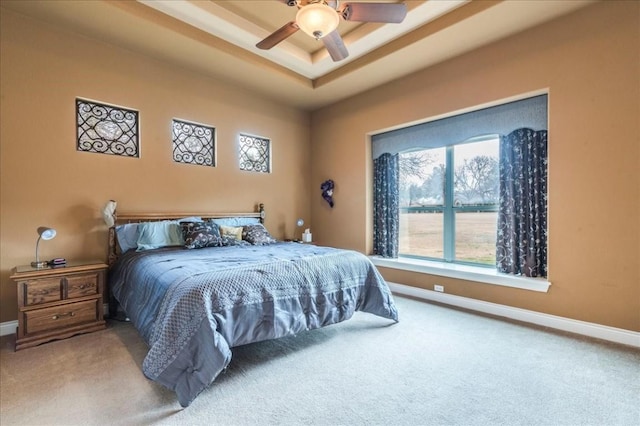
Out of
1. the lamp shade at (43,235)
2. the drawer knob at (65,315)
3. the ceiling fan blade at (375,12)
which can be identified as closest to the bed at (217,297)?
the drawer knob at (65,315)

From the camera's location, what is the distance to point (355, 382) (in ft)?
6.51

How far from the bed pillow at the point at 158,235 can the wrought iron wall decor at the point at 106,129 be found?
92 centimetres

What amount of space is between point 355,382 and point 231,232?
97.4 inches

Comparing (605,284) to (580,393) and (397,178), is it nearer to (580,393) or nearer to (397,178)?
(580,393)

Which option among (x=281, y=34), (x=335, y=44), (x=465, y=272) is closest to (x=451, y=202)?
(x=465, y=272)

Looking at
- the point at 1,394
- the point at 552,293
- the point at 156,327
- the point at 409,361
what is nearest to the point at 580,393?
the point at 409,361

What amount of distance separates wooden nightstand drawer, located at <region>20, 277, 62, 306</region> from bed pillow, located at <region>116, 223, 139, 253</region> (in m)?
0.67

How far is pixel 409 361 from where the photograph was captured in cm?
225

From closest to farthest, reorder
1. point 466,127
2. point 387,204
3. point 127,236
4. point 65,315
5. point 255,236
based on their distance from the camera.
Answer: point 65,315, point 127,236, point 466,127, point 255,236, point 387,204

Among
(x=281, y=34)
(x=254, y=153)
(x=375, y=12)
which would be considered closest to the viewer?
(x=375, y=12)

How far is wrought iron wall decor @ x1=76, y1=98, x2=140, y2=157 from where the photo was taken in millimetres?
3223

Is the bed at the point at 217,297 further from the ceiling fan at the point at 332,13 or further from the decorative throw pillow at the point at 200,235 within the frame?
the ceiling fan at the point at 332,13

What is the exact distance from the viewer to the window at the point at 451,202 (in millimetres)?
3568

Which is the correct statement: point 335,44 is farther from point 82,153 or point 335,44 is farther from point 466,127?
point 82,153
